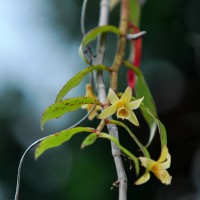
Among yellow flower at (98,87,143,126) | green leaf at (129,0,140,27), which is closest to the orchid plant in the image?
yellow flower at (98,87,143,126)

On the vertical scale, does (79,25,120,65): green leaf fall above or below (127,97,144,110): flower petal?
above

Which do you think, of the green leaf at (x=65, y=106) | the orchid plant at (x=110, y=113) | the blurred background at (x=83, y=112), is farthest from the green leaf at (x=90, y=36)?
the blurred background at (x=83, y=112)

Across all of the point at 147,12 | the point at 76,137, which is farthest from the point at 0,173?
the point at 147,12

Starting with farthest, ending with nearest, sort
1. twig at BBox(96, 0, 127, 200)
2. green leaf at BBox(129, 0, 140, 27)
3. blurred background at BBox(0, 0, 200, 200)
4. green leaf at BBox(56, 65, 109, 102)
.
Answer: blurred background at BBox(0, 0, 200, 200) < green leaf at BBox(129, 0, 140, 27) < green leaf at BBox(56, 65, 109, 102) < twig at BBox(96, 0, 127, 200)

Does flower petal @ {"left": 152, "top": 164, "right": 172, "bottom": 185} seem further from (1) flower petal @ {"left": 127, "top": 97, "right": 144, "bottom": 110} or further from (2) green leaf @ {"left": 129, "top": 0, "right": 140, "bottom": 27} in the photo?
(2) green leaf @ {"left": 129, "top": 0, "right": 140, "bottom": 27}

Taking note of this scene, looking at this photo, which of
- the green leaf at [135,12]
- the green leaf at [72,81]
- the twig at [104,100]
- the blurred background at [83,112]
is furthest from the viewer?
the blurred background at [83,112]

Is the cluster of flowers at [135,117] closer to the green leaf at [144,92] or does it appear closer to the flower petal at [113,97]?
the flower petal at [113,97]

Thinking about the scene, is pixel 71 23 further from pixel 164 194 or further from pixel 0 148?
pixel 164 194

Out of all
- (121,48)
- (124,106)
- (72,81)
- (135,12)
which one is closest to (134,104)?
(124,106)

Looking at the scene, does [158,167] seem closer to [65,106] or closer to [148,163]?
[148,163]
